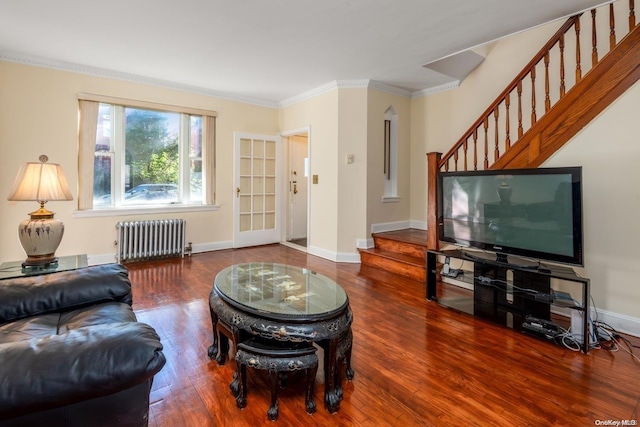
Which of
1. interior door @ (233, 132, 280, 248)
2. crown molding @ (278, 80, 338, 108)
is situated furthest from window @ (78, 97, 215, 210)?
crown molding @ (278, 80, 338, 108)

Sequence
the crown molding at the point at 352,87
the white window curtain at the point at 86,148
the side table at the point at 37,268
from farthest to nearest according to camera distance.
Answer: the crown molding at the point at 352,87 → the white window curtain at the point at 86,148 → the side table at the point at 37,268

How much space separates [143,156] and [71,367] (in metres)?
4.58

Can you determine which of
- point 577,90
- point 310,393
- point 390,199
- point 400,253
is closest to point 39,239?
point 310,393

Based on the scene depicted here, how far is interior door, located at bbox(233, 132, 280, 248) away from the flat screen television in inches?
137

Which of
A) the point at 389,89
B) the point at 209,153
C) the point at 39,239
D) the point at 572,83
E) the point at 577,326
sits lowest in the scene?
the point at 577,326

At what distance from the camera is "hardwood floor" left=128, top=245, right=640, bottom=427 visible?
166 centimetres

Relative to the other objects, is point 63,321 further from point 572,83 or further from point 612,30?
point 572,83

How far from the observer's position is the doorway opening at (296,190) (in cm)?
628

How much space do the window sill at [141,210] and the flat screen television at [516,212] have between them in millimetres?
3723

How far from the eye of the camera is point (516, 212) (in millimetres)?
2697

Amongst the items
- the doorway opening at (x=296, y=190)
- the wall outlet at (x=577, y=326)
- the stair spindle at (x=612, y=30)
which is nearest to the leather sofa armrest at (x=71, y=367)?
the wall outlet at (x=577, y=326)

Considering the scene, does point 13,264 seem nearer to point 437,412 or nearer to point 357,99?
point 437,412

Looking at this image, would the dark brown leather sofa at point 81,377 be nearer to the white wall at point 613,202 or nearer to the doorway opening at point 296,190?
the white wall at point 613,202

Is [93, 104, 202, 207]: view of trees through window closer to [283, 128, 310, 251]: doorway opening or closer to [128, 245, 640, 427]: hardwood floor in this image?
[283, 128, 310, 251]: doorway opening
